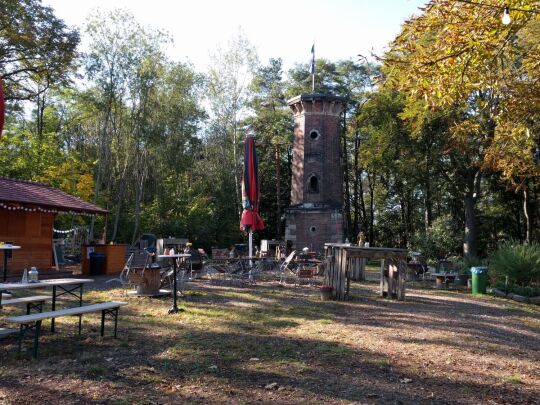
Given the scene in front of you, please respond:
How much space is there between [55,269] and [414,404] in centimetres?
1345

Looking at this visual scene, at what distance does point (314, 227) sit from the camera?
969 inches

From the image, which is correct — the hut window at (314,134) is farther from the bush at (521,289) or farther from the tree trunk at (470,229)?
the bush at (521,289)

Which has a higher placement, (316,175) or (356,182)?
(356,182)

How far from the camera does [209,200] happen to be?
97.0 feet

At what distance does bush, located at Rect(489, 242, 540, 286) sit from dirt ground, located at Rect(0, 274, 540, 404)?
474 cm

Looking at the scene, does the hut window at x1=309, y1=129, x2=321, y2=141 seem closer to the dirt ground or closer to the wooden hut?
the wooden hut

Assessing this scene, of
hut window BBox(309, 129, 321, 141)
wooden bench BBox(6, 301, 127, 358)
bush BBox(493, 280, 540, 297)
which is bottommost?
bush BBox(493, 280, 540, 297)

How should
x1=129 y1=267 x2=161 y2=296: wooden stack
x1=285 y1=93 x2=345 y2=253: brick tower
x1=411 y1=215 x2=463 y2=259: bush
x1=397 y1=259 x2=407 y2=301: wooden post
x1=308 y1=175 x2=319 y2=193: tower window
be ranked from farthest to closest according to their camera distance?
x1=411 y1=215 x2=463 y2=259: bush < x1=308 y1=175 x2=319 y2=193: tower window < x1=285 y1=93 x2=345 y2=253: brick tower < x1=397 y1=259 x2=407 y2=301: wooden post < x1=129 y1=267 x2=161 y2=296: wooden stack

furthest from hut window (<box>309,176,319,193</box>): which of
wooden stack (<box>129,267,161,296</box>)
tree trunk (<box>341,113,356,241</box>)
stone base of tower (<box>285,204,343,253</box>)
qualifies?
wooden stack (<box>129,267,161,296</box>)

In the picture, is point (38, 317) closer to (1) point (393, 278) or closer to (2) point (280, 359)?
(2) point (280, 359)

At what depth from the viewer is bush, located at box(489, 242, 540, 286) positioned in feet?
44.2

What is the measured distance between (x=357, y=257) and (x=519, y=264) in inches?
235

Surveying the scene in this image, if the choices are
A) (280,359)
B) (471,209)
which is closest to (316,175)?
(471,209)

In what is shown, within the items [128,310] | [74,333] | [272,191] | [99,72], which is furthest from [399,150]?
[74,333]
